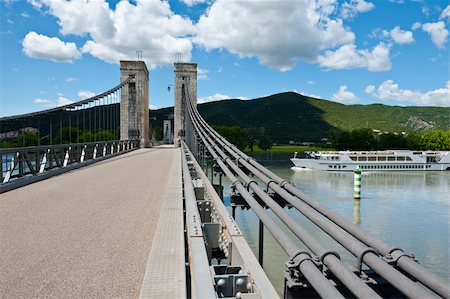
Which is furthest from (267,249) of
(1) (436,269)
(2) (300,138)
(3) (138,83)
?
(2) (300,138)

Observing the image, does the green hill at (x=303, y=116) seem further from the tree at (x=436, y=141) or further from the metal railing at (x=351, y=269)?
the metal railing at (x=351, y=269)

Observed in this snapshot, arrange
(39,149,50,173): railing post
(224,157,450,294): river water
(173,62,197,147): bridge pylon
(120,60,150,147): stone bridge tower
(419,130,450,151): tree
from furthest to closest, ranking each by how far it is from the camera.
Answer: (419,130,450,151): tree → (173,62,197,147): bridge pylon → (120,60,150,147): stone bridge tower → (224,157,450,294): river water → (39,149,50,173): railing post

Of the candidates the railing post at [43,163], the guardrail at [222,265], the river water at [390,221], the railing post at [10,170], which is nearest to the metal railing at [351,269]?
the guardrail at [222,265]

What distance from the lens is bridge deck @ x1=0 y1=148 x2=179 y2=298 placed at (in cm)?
294

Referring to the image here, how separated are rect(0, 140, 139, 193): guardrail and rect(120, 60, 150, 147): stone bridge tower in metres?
15.4

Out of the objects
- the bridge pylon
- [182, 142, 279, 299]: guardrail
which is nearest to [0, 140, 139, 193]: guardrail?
[182, 142, 279, 299]: guardrail

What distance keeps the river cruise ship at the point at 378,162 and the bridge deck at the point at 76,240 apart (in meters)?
39.4

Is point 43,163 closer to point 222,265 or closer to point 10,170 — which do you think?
point 10,170

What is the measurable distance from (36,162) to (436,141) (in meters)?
86.1

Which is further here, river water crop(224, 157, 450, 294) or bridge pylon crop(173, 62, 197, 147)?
bridge pylon crop(173, 62, 197, 147)

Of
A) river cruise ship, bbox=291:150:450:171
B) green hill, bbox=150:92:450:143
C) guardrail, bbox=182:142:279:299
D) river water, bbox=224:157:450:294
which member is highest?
green hill, bbox=150:92:450:143

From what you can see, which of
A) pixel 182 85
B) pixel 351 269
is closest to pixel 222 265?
pixel 351 269

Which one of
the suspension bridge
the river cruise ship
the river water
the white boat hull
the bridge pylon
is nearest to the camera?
the suspension bridge

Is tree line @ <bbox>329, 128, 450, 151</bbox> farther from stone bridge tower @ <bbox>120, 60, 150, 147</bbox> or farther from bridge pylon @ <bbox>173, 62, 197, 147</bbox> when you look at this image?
stone bridge tower @ <bbox>120, 60, 150, 147</bbox>
